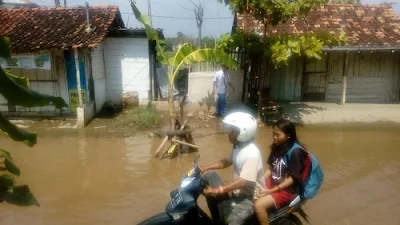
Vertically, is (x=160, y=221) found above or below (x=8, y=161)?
below

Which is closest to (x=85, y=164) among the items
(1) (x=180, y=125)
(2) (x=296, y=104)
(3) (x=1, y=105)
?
(1) (x=180, y=125)

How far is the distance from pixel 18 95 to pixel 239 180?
87.4 inches

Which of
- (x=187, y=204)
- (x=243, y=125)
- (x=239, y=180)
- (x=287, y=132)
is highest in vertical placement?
(x=243, y=125)

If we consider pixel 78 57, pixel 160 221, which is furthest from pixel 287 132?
pixel 78 57

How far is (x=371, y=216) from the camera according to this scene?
5391mm

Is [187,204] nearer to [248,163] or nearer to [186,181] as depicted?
[186,181]

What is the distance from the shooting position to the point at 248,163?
11.3 ft

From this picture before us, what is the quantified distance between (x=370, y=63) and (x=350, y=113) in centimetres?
302

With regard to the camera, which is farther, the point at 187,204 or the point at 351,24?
the point at 351,24

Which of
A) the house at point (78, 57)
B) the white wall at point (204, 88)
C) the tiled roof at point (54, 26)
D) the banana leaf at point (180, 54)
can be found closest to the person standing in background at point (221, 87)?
the white wall at point (204, 88)

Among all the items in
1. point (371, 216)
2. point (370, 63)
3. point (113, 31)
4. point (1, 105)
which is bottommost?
point (371, 216)

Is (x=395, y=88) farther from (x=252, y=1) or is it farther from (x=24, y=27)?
(x=24, y=27)

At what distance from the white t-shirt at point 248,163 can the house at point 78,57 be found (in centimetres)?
828

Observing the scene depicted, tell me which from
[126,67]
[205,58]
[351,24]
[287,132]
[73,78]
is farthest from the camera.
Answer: [351,24]
